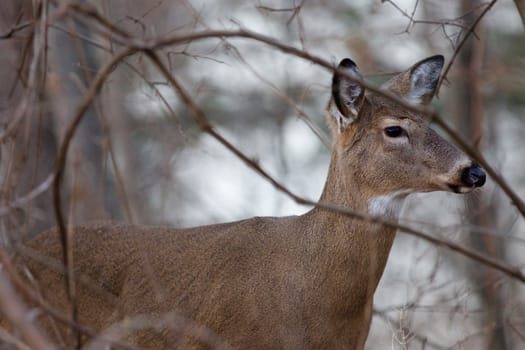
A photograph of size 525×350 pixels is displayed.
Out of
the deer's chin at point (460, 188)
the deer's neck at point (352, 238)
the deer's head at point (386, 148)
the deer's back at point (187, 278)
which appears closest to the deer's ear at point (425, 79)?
the deer's head at point (386, 148)

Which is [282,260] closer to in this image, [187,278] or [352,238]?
[352,238]

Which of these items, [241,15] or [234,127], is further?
[234,127]

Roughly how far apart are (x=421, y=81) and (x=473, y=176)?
1.36 metres

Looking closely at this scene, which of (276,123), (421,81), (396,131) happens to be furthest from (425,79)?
(276,123)

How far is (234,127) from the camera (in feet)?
59.1

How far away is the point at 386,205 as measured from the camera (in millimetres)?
6527

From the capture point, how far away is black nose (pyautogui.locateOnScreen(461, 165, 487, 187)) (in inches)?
239

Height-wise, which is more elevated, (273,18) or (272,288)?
(273,18)

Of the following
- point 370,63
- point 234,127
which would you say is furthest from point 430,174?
point 234,127

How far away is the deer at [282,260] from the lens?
6207 millimetres

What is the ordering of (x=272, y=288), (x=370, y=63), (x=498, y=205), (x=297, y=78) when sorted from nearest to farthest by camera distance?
(x=272, y=288) → (x=498, y=205) → (x=370, y=63) → (x=297, y=78)

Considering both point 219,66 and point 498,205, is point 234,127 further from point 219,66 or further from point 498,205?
point 498,205

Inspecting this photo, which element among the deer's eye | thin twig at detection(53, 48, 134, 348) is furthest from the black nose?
thin twig at detection(53, 48, 134, 348)

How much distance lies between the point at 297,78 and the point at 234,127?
2.90m
